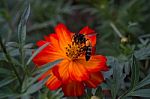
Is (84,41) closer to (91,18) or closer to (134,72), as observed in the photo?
(134,72)

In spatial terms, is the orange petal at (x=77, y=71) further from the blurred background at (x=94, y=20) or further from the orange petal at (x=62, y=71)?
the blurred background at (x=94, y=20)

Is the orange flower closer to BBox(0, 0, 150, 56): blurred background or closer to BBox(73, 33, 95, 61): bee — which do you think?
BBox(73, 33, 95, 61): bee

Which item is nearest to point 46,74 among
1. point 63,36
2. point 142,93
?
point 63,36

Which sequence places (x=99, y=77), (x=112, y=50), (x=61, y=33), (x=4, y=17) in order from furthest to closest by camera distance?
(x=4, y=17) → (x=112, y=50) → (x=61, y=33) → (x=99, y=77)

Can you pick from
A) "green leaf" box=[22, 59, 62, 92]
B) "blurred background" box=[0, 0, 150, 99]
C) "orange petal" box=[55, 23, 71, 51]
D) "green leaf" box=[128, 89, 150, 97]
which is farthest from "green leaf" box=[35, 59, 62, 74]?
"blurred background" box=[0, 0, 150, 99]

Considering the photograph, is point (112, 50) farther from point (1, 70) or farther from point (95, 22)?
point (95, 22)

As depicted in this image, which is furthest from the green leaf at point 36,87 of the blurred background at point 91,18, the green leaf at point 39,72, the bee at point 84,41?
the blurred background at point 91,18

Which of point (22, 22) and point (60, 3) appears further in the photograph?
point (60, 3)

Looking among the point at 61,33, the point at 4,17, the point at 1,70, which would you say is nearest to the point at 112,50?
the point at 61,33
